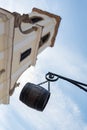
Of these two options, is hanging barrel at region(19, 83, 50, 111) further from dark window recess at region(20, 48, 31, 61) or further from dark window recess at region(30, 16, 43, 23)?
dark window recess at region(30, 16, 43, 23)

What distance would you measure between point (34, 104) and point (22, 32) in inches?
447

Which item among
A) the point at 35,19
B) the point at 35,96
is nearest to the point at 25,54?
the point at 35,19

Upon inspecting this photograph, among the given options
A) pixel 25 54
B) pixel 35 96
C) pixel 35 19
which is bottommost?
pixel 35 19

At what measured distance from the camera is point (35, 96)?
6055mm

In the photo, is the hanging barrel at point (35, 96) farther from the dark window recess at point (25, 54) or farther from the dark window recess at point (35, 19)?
the dark window recess at point (35, 19)

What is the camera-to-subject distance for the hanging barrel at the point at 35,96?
602cm

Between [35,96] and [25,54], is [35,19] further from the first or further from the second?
[35,96]

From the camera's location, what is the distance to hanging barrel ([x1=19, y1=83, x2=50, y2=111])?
6023 millimetres

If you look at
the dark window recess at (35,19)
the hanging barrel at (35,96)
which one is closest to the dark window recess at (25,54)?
the dark window recess at (35,19)

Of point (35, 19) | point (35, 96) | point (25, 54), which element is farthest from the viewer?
point (35, 19)

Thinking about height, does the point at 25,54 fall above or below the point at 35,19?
above

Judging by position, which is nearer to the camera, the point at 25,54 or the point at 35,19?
the point at 25,54

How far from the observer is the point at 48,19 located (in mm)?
24516

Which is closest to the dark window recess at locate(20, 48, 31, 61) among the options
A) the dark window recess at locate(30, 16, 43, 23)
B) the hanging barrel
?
the dark window recess at locate(30, 16, 43, 23)
